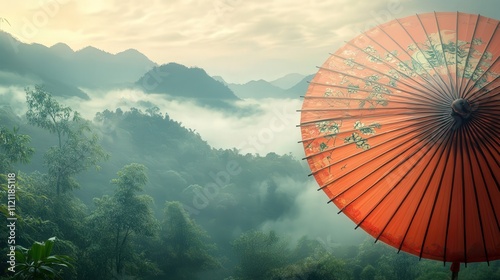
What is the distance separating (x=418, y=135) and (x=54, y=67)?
175m

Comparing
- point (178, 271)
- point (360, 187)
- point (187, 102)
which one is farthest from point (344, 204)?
point (187, 102)

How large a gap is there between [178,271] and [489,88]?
30683mm

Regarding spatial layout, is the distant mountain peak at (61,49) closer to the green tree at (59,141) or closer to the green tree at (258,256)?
the green tree at (258,256)

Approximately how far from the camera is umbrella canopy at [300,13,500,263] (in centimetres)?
334

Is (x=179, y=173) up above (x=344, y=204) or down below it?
below

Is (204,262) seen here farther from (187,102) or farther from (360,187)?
(187,102)

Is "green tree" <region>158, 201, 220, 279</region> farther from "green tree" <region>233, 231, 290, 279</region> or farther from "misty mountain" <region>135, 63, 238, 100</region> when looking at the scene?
"misty mountain" <region>135, 63, 238, 100</region>

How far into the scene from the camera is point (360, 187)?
368 centimetres

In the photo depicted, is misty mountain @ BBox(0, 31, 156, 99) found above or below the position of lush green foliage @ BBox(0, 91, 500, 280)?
above

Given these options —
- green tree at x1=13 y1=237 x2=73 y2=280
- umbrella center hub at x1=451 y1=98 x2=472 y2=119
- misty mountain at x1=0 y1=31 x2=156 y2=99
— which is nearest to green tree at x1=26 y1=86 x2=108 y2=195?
green tree at x1=13 y1=237 x2=73 y2=280

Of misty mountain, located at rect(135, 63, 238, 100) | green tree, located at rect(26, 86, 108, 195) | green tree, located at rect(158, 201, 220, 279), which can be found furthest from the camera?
misty mountain, located at rect(135, 63, 238, 100)

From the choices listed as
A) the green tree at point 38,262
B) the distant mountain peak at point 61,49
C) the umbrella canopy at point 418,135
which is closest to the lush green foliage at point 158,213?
the green tree at point 38,262

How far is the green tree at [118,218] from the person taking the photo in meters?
19.6

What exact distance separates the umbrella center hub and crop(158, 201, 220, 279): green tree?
98.2ft
